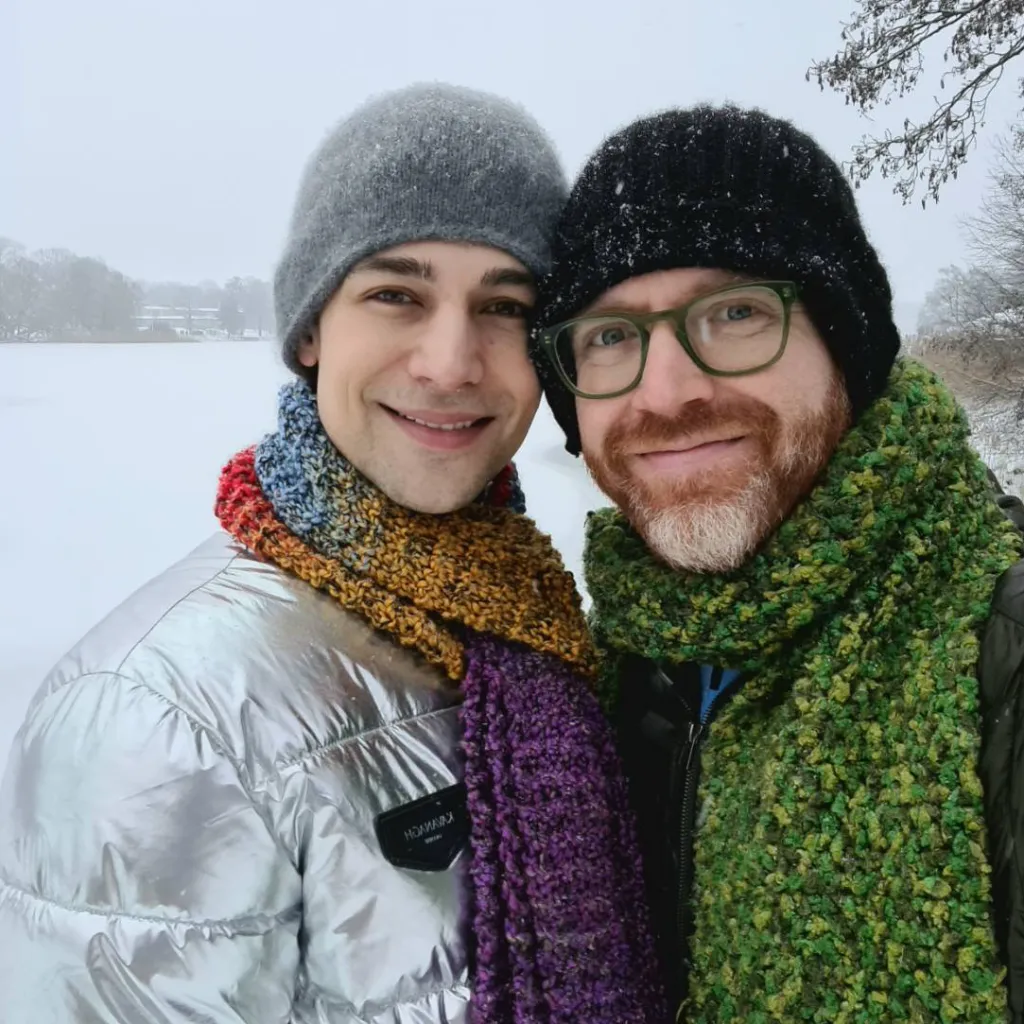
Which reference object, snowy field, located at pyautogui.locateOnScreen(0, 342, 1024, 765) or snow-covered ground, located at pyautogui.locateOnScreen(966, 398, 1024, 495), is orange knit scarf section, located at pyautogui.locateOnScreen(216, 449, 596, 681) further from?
snow-covered ground, located at pyautogui.locateOnScreen(966, 398, 1024, 495)

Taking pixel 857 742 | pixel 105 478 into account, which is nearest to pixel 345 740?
pixel 857 742

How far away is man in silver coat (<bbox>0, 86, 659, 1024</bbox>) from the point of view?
38.4 inches

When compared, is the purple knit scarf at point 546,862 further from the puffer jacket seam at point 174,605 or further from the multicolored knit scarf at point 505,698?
the puffer jacket seam at point 174,605

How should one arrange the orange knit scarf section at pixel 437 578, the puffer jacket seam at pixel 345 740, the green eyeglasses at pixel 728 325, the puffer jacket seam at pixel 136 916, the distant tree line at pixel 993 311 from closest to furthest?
the puffer jacket seam at pixel 136 916 < the puffer jacket seam at pixel 345 740 < the orange knit scarf section at pixel 437 578 < the green eyeglasses at pixel 728 325 < the distant tree line at pixel 993 311

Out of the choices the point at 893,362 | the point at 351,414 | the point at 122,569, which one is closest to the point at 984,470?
the point at 893,362

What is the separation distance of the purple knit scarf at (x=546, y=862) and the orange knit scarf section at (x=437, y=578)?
2.4 inches

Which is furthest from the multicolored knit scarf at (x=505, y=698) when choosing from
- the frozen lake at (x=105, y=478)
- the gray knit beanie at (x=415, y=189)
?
the frozen lake at (x=105, y=478)

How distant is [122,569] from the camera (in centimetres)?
618

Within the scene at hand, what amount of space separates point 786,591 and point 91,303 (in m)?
15.0

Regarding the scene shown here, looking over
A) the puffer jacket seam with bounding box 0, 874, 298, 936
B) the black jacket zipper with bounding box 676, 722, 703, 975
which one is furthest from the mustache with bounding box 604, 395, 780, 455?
the puffer jacket seam with bounding box 0, 874, 298, 936

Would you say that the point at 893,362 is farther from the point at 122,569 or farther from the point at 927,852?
the point at 122,569

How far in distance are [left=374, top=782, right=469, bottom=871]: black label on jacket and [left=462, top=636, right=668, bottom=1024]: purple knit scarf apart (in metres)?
0.03

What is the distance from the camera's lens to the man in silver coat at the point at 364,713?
977 millimetres

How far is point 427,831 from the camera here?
1113 millimetres
